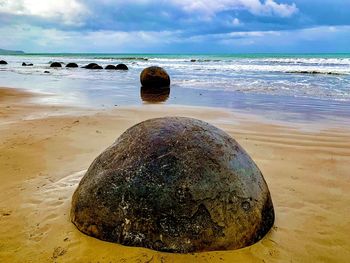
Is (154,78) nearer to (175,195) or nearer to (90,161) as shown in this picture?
(90,161)

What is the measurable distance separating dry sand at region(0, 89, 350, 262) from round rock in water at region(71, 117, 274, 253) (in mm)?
83

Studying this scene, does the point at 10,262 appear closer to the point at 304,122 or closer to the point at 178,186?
the point at 178,186

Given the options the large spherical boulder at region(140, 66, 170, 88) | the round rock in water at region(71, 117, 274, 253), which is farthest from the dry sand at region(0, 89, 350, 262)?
the large spherical boulder at region(140, 66, 170, 88)

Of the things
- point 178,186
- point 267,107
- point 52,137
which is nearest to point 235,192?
point 178,186

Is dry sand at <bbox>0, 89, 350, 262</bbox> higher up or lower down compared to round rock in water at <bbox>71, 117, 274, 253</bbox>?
lower down

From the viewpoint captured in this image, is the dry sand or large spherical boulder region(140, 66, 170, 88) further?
large spherical boulder region(140, 66, 170, 88)

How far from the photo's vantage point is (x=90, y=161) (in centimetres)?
444

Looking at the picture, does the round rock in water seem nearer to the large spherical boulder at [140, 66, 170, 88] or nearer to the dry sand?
the dry sand

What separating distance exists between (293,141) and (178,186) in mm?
3572

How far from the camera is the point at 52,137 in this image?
564cm

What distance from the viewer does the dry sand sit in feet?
8.27

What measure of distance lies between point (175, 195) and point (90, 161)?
2.22m

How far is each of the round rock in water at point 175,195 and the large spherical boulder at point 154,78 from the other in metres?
11.4

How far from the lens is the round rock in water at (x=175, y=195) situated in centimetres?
247
